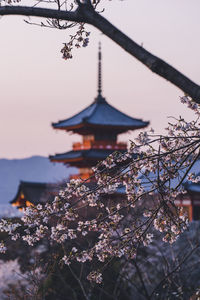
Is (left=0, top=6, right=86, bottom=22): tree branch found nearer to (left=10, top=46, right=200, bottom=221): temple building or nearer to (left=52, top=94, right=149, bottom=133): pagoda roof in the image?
(left=10, top=46, right=200, bottom=221): temple building

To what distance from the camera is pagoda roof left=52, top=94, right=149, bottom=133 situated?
115 feet

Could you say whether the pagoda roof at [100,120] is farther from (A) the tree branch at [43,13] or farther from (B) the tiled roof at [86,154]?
(A) the tree branch at [43,13]

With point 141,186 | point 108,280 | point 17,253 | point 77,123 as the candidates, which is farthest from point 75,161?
point 141,186

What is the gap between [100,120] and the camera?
3544 centimetres

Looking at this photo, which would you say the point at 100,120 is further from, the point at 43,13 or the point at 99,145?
the point at 43,13

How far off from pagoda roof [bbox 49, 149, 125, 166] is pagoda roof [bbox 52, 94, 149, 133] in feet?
5.61

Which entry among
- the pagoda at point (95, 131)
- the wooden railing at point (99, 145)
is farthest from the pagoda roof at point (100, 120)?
the wooden railing at point (99, 145)

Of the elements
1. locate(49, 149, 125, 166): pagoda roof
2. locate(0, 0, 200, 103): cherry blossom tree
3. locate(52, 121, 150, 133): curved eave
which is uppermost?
locate(52, 121, 150, 133): curved eave

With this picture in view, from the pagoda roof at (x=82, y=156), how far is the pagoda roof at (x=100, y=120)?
5.61ft

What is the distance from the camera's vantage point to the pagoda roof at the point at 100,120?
35062 mm

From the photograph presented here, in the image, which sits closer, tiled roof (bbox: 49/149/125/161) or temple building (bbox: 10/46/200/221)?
tiled roof (bbox: 49/149/125/161)

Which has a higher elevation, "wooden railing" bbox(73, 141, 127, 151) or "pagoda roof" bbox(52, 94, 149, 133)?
"pagoda roof" bbox(52, 94, 149, 133)

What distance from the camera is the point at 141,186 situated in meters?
5.88

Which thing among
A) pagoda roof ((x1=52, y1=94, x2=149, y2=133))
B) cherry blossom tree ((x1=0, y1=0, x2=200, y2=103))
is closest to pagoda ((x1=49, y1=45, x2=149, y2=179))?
pagoda roof ((x1=52, y1=94, x2=149, y2=133))
